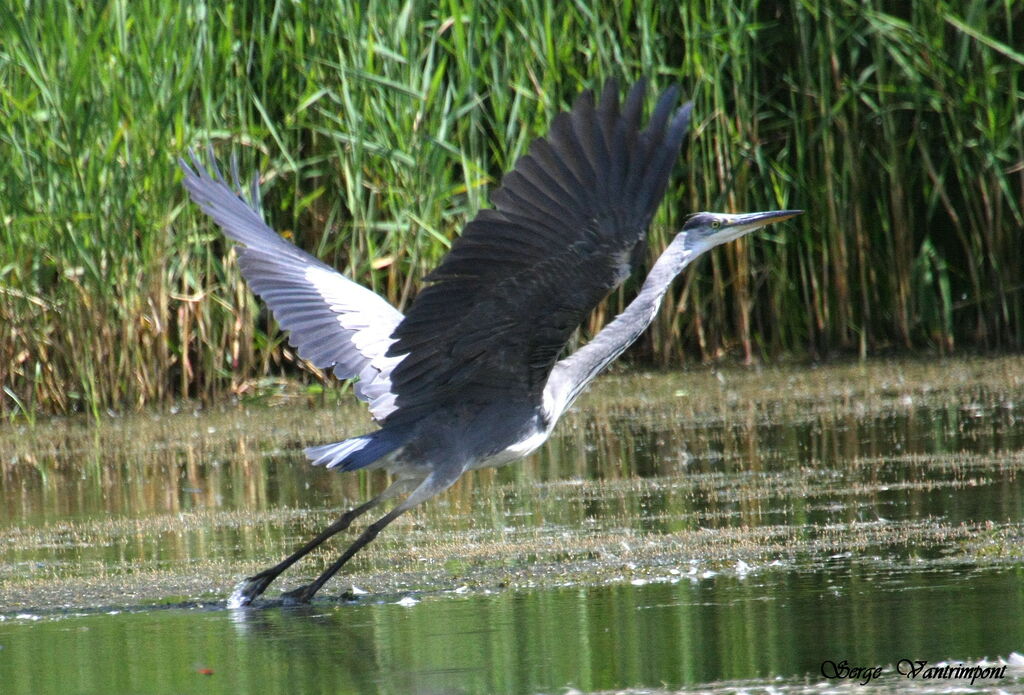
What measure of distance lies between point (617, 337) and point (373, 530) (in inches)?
41.4

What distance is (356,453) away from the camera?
4.81 metres

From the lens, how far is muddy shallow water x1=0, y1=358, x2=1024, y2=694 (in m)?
3.44

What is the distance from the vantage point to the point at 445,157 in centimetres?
868

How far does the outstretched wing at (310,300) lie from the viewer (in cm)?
550

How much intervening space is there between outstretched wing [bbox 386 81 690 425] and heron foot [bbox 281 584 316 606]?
0.92 m

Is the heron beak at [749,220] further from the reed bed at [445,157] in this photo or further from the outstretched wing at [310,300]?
the reed bed at [445,157]

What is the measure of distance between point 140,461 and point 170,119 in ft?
6.53

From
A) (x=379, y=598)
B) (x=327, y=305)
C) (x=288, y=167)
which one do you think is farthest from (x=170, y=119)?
(x=379, y=598)

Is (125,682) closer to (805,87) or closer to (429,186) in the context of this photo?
(429,186)

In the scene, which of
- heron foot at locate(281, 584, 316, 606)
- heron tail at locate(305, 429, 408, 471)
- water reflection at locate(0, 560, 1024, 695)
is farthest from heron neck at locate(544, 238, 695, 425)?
heron foot at locate(281, 584, 316, 606)

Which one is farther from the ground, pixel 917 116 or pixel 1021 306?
pixel 917 116

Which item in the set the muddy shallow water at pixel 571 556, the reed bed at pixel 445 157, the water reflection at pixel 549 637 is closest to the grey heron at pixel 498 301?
the muddy shallow water at pixel 571 556

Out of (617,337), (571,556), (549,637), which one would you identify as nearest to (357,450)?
(571,556)

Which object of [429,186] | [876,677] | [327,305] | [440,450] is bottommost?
[876,677]
